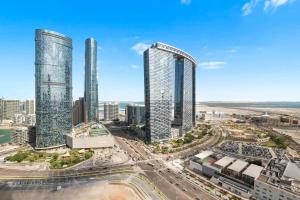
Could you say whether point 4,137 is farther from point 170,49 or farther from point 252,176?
point 252,176

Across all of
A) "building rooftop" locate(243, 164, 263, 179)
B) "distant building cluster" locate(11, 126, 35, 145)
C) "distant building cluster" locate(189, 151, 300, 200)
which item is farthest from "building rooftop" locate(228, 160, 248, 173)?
"distant building cluster" locate(11, 126, 35, 145)

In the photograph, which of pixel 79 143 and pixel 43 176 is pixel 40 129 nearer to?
pixel 79 143

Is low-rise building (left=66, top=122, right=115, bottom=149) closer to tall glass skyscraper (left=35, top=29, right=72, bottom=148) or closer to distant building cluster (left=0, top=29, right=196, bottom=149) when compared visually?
distant building cluster (left=0, top=29, right=196, bottom=149)

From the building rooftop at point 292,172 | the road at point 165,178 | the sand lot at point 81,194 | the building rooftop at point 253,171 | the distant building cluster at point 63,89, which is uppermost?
the distant building cluster at point 63,89

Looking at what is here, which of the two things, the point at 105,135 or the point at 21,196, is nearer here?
the point at 21,196

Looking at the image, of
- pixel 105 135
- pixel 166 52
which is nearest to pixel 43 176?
pixel 105 135

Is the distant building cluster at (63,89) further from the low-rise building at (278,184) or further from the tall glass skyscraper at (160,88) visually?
the low-rise building at (278,184)

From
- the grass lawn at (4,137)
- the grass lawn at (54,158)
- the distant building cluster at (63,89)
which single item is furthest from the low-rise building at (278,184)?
the grass lawn at (4,137)
